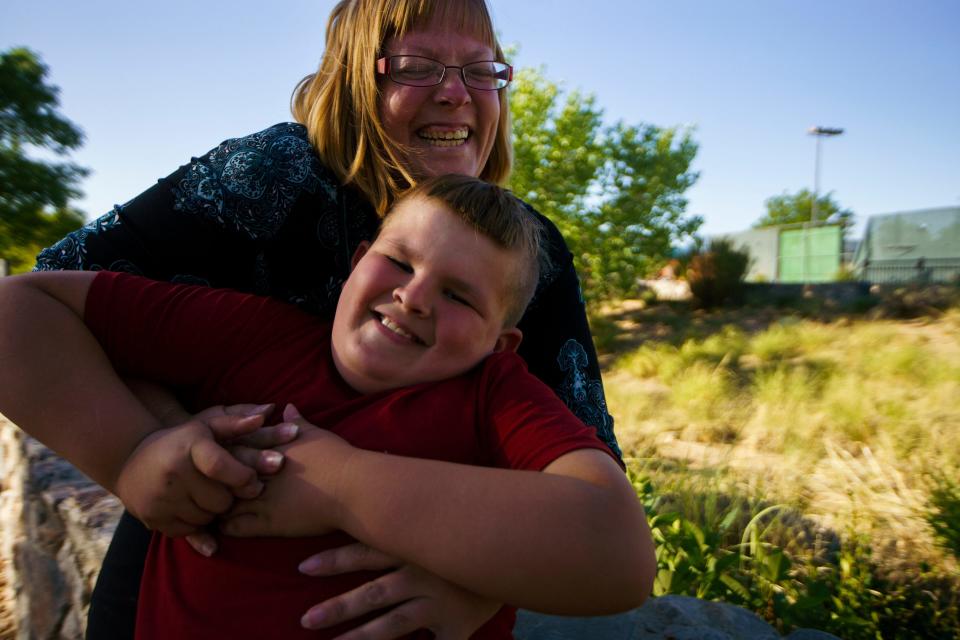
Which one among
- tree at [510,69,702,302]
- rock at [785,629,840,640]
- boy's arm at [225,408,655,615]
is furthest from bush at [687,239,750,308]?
boy's arm at [225,408,655,615]

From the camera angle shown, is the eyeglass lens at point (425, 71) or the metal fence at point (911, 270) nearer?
the eyeglass lens at point (425, 71)

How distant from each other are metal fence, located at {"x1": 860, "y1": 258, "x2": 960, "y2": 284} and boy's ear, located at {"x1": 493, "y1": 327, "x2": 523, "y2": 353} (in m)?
14.8

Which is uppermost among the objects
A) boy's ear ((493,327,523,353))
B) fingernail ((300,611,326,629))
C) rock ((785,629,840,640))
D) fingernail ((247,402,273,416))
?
boy's ear ((493,327,523,353))

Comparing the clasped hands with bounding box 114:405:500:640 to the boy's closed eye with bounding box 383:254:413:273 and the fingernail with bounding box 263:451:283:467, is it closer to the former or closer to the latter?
the fingernail with bounding box 263:451:283:467

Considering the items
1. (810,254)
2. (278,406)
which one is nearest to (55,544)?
(278,406)

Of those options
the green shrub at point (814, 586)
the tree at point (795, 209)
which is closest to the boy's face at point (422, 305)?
the green shrub at point (814, 586)

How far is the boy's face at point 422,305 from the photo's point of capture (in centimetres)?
123

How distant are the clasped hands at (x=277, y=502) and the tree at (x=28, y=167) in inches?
574

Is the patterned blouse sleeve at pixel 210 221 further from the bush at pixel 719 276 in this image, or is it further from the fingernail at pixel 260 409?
the bush at pixel 719 276

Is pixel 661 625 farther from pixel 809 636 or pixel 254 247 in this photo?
pixel 254 247

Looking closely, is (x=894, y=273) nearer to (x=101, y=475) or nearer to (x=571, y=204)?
(x=571, y=204)

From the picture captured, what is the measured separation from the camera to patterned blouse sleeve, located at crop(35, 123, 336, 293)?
1.41m

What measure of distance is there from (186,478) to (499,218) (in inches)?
29.4

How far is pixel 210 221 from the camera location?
57.9 inches
